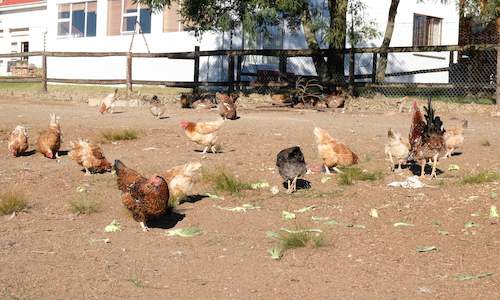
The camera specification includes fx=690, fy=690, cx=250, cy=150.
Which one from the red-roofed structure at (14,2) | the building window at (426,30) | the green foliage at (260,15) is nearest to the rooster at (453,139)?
the green foliage at (260,15)

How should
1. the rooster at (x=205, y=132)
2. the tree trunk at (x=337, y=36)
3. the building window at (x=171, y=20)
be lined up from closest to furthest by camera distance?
the rooster at (x=205, y=132), the tree trunk at (x=337, y=36), the building window at (x=171, y=20)

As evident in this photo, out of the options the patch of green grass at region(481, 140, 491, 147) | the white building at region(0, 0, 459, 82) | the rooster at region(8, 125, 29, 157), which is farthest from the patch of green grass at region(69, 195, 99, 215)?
the white building at region(0, 0, 459, 82)

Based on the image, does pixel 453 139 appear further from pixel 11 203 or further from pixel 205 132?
pixel 11 203

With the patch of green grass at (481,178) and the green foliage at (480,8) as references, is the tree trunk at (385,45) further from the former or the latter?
the patch of green grass at (481,178)

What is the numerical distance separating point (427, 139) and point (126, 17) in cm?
2361

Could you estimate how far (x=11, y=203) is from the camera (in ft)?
24.8

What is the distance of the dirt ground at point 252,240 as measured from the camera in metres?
5.19

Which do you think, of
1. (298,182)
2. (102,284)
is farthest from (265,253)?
(298,182)

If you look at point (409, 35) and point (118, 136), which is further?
point (409, 35)

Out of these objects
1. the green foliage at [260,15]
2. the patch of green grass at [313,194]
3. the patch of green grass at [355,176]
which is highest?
the green foliage at [260,15]

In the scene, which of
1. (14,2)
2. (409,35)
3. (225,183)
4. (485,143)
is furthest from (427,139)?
(14,2)

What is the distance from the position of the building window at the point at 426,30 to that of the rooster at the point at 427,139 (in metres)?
22.1

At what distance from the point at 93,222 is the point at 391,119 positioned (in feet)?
31.0

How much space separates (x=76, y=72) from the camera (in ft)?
105
